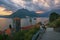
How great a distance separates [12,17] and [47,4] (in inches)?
101

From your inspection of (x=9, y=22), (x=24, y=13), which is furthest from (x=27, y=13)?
(x=9, y=22)

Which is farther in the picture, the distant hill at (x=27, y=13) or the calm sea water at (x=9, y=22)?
the distant hill at (x=27, y=13)

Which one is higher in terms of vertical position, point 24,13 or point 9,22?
point 24,13

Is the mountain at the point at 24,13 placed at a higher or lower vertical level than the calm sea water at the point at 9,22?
higher

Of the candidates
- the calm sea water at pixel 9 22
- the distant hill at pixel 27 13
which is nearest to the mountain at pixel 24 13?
the distant hill at pixel 27 13

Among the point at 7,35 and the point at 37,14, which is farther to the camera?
the point at 37,14

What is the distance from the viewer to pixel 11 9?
13.0m

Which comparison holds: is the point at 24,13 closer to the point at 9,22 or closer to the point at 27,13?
the point at 27,13

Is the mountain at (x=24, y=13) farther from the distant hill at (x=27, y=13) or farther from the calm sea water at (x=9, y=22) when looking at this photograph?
the calm sea water at (x=9, y=22)

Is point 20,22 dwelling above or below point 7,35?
above

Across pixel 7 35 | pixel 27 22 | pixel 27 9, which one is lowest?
pixel 7 35

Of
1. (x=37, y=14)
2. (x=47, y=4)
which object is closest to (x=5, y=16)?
(x=37, y=14)

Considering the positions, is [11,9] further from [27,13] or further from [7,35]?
[7,35]

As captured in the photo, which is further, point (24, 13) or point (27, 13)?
point (27, 13)
